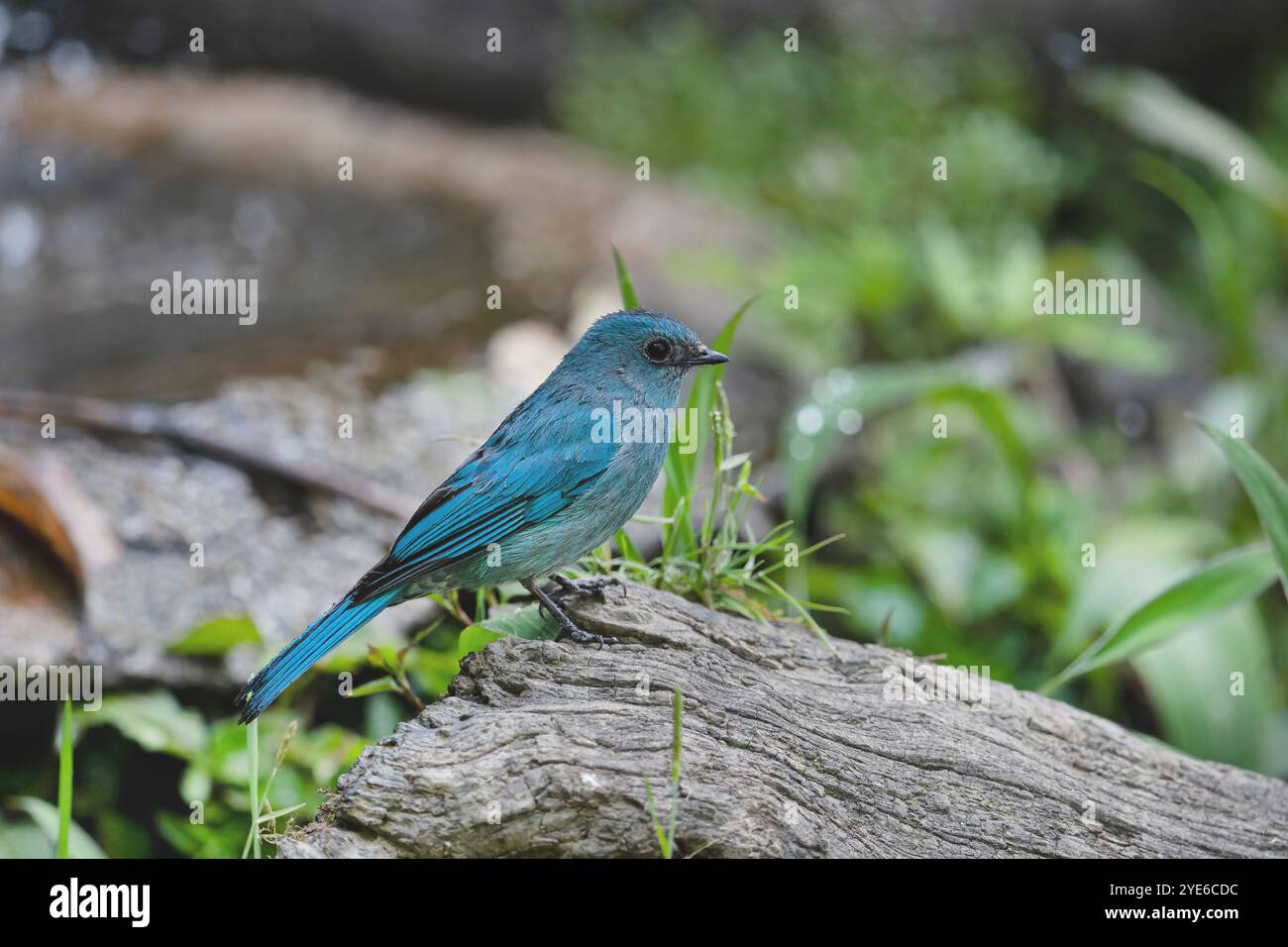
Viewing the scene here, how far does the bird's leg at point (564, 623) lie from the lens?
2.85 metres

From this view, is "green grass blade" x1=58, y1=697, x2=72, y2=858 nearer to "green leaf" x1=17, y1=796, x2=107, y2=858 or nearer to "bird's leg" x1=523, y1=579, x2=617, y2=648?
"green leaf" x1=17, y1=796, x2=107, y2=858

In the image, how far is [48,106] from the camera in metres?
9.20

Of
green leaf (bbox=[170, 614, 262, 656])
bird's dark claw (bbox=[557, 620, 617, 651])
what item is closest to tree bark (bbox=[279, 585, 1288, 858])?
bird's dark claw (bbox=[557, 620, 617, 651])

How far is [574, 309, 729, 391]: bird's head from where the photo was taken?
10.1 ft

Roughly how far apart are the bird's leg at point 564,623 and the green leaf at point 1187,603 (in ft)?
4.28

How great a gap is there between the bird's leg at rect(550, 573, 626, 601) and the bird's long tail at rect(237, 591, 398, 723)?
451 millimetres

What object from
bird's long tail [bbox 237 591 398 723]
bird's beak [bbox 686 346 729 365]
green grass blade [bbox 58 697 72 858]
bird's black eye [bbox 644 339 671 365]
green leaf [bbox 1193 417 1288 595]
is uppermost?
bird's black eye [bbox 644 339 671 365]

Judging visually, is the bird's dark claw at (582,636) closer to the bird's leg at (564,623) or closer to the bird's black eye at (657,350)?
the bird's leg at (564,623)

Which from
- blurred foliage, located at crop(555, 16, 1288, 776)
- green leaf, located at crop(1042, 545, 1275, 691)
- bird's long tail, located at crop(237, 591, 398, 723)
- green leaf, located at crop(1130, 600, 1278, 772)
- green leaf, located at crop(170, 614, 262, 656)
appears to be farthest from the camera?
blurred foliage, located at crop(555, 16, 1288, 776)

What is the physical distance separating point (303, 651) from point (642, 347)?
108 centimetres

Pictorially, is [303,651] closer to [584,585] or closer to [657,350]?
[584,585]

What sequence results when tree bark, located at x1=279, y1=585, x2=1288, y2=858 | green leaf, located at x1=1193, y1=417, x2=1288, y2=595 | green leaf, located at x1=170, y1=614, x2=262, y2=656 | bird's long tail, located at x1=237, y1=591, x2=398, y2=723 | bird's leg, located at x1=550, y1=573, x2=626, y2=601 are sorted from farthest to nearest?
green leaf, located at x1=170, y1=614, x2=262, y2=656 < green leaf, located at x1=1193, y1=417, x2=1288, y2=595 < bird's leg, located at x1=550, y1=573, x2=626, y2=601 < bird's long tail, located at x1=237, y1=591, x2=398, y2=723 < tree bark, located at x1=279, y1=585, x2=1288, y2=858

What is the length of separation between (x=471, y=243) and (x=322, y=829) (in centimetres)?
596

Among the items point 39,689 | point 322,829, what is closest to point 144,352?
point 39,689
